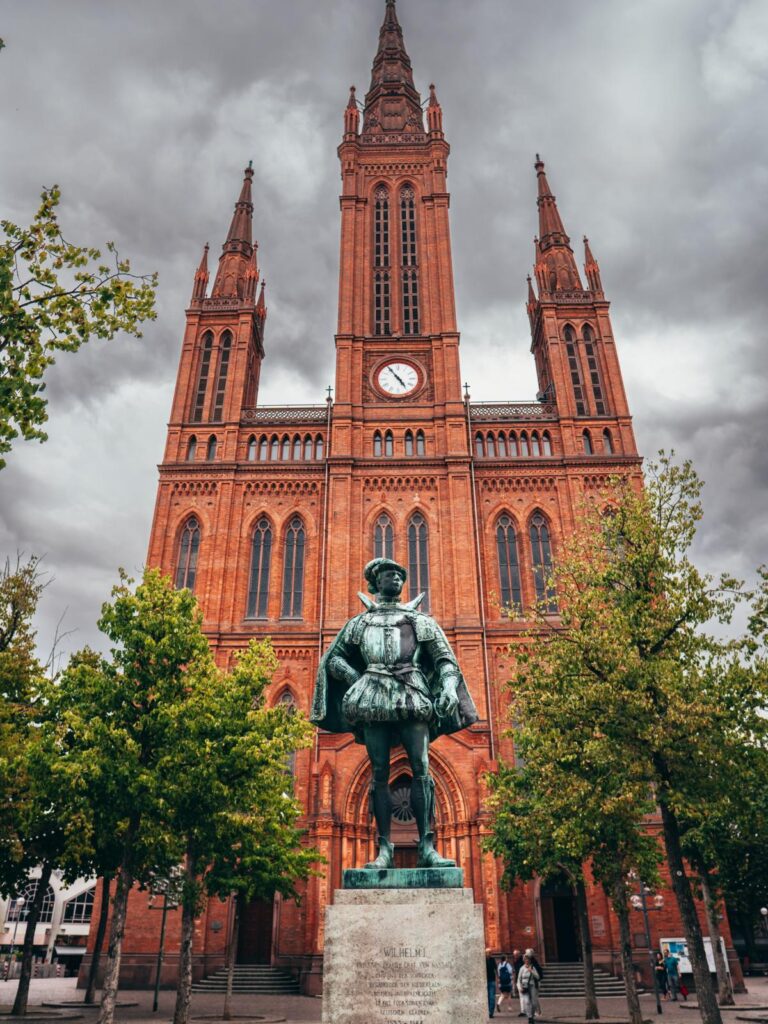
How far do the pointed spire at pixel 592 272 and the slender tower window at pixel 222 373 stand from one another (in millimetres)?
21495

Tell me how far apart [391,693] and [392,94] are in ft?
187

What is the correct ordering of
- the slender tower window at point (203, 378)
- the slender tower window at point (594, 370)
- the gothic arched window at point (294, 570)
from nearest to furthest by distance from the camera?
the gothic arched window at point (294, 570) < the slender tower window at point (203, 378) < the slender tower window at point (594, 370)

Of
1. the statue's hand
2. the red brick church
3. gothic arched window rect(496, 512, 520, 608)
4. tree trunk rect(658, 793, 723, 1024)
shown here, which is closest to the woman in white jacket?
tree trunk rect(658, 793, 723, 1024)

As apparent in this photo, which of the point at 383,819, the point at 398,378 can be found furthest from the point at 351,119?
the point at 383,819

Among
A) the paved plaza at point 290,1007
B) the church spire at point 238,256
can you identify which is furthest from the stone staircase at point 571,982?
the church spire at point 238,256

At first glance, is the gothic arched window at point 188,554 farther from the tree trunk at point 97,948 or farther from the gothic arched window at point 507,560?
the gothic arched window at point 507,560

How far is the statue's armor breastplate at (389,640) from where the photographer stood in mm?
7492

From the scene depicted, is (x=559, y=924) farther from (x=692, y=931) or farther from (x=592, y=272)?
(x=592, y=272)

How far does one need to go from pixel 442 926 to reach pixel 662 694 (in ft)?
36.3

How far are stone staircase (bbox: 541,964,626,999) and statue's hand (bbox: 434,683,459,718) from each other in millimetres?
25445

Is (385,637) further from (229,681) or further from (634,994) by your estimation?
(634,994)

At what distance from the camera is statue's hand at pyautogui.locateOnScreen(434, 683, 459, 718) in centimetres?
711

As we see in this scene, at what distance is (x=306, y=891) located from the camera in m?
28.8

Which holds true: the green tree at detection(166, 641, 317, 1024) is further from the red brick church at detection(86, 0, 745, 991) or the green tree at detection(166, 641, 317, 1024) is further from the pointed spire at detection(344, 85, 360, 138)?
the pointed spire at detection(344, 85, 360, 138)
